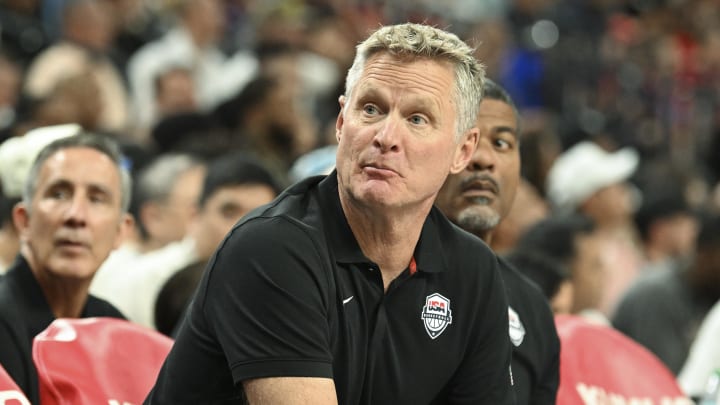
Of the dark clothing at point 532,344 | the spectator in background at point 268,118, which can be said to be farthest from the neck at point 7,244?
the spectator in background at point 268,118

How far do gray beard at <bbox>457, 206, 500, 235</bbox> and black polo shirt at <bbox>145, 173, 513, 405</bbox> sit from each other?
2.54 feet

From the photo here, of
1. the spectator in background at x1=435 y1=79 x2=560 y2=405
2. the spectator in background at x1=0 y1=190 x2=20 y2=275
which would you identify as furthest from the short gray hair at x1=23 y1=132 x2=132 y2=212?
the spectator in background at x1=435 y1=79 x2=560 y2=405

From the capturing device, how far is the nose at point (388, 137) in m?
3.05

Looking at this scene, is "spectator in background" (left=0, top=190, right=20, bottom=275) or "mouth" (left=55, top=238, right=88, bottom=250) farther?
"spectator in background" (left=0, top=190, right=20, bottom=275)

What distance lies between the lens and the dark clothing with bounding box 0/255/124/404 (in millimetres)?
3682

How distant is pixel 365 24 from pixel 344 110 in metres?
10.6

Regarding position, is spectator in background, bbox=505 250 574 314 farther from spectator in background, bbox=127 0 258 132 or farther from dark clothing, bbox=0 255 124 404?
spectator in background, bbox=127 0 258 132

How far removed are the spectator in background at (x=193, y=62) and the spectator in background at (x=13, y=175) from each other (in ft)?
13.8

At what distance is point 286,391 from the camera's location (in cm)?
280

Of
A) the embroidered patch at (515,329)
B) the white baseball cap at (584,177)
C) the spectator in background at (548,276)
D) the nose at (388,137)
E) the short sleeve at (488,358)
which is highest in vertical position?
the nose at (388,137)

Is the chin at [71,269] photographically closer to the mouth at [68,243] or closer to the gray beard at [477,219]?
the mouth at [68,243]

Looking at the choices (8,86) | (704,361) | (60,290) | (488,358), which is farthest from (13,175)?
(8,86)

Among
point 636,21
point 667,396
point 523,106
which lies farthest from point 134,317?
point 636,21

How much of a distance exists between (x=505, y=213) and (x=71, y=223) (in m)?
1.45
